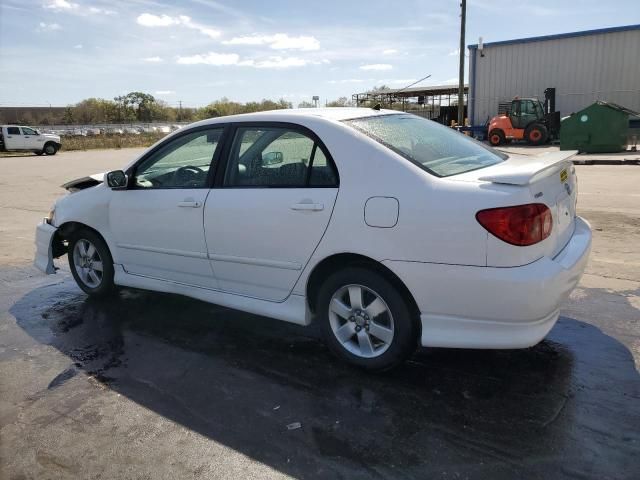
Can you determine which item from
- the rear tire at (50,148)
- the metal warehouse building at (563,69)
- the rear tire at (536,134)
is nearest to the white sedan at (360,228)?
the rear tire at (536,134)

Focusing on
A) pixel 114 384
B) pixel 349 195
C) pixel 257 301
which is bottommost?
pixel 114 384

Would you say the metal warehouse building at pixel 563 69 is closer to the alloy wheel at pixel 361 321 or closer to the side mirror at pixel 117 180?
the side mirror at pixel 117 180

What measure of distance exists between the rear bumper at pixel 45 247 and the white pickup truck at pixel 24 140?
105ft

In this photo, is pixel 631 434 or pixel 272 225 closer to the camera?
pixel 631 434

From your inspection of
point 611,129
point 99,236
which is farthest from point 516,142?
point 99,236

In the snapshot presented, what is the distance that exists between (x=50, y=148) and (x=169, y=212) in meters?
34.6

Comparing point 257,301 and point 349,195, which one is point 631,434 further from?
point 257,301

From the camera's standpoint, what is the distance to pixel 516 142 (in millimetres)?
26109

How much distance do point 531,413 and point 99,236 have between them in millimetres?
3786

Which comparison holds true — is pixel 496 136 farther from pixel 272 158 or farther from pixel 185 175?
pixel 272 158

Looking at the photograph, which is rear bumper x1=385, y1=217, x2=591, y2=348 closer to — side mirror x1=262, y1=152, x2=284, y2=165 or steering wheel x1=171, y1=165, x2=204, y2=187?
side mirror x1=262, y1=152, x2=284, y2=165

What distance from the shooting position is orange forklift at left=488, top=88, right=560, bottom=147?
957 inches

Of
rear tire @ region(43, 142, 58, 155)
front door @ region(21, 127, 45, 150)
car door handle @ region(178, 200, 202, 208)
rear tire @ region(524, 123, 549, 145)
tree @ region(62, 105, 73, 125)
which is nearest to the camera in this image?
car door handle @ region(178, 200, 202, 208)

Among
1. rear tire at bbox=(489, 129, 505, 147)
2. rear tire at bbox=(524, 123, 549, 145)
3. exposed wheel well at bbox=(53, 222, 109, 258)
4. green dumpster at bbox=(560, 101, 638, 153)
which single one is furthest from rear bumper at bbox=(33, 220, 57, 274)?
rear tire at bbox=(489, 129, 505, 147)
